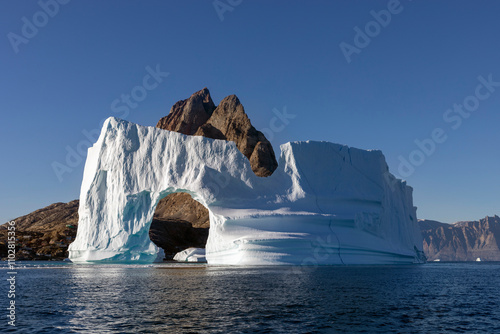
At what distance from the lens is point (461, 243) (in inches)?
→ 7633

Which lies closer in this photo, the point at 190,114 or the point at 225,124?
the point at 225,124

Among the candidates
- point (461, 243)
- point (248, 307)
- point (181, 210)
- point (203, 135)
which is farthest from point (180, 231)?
point (461, 243)

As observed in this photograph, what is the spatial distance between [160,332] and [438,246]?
7964 inches

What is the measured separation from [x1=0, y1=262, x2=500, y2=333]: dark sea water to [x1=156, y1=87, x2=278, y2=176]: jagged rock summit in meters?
48.9

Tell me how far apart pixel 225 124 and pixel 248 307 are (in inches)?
3086

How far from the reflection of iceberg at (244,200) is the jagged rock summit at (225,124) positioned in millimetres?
36217

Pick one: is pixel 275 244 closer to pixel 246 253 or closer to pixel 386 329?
pixel 246 253

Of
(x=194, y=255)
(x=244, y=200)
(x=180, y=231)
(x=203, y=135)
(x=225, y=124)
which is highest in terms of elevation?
(x=225, y=124)

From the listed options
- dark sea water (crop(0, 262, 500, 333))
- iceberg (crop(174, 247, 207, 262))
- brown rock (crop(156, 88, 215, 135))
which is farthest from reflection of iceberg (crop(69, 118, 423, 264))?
brown rock (crop(156, 88, 215, 135))

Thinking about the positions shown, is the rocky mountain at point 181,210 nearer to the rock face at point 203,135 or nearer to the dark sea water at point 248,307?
the rock face at point 203,135

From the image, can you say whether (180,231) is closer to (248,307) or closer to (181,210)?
(181,210)

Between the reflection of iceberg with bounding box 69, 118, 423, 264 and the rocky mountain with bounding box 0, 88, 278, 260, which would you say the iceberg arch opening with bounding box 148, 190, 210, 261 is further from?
the reflection of iceberg with bounding box 69, 118, 423, 264

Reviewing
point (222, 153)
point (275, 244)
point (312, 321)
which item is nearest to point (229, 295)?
point (312, 321)

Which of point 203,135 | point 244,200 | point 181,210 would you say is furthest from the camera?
point 203,135
